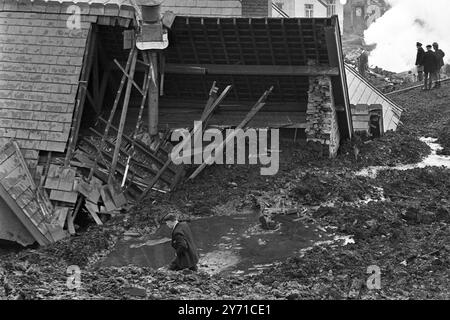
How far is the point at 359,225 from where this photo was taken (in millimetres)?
13328

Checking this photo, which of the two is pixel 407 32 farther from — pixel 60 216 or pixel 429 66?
pixel 60 216

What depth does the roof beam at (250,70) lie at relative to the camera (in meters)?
16.9

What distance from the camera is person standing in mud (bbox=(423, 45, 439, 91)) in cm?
2595

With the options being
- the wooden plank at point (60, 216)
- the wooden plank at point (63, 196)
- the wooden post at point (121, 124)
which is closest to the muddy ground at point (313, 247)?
the wooden plank at point (60, 216)

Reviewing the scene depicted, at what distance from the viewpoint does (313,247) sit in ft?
41.4

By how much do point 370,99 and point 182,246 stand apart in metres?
13.1

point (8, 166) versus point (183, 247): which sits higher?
point (8, 166)

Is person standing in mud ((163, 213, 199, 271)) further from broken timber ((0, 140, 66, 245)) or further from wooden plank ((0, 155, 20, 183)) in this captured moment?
wooden plank ((0, 155, 20, 183))

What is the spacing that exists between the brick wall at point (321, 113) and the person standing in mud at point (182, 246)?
6.79 m

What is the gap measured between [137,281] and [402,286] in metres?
3.18

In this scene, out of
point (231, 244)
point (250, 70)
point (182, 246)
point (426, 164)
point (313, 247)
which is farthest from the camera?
point (426, 164)

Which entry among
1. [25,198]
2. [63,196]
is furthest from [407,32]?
[25,198]
